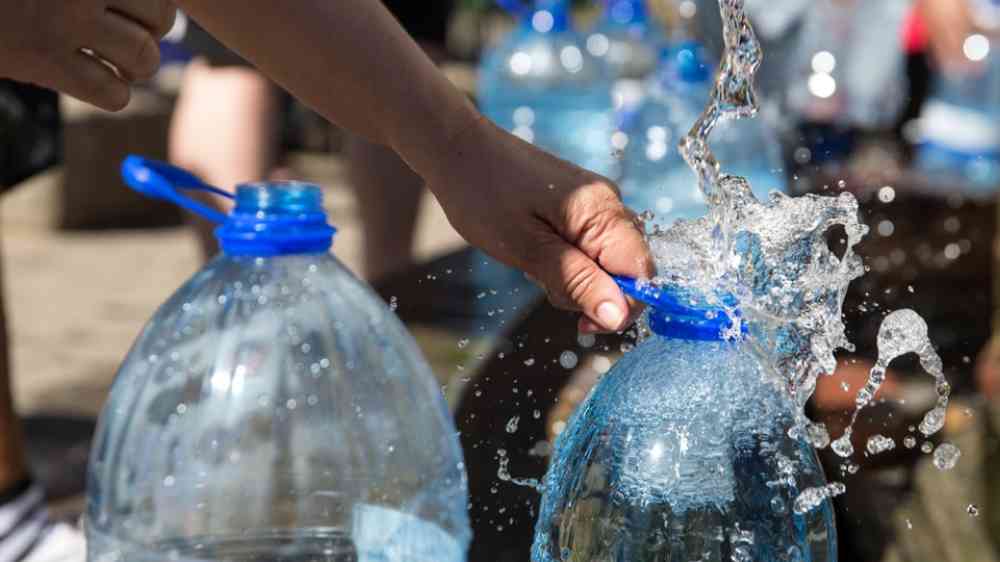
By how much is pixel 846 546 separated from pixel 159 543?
0.95 meters

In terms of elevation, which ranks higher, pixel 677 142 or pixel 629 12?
pixel 629 12

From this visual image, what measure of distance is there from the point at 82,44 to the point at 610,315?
52 cm

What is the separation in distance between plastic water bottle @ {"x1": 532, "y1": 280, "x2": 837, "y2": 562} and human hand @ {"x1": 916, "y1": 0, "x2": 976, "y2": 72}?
474cm

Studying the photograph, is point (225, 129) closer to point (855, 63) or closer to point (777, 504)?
point (777, 504)

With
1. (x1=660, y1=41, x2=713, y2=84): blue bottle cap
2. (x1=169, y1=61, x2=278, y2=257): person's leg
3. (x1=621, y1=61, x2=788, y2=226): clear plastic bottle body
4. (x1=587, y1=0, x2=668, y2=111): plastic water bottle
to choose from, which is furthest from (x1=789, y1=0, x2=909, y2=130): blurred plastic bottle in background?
(x1=169, y1=61, x2=278, y2=257): person's leg

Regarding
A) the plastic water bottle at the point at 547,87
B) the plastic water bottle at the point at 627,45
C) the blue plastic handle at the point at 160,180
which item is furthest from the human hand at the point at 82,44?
the plastic water bottle at the point at 547,87

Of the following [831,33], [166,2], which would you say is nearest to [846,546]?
[166,2]

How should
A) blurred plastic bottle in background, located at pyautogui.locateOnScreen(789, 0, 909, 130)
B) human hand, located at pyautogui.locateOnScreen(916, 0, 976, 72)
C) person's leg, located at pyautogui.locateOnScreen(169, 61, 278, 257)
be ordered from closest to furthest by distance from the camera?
person's leg, located at pyautogui.locateOnScreen(169, 61, 278, 257) < blurred plastic bottle in background, located at pyautogui.locateOnScreen(789, 0, 909, 130) < human hand, located at pyautogui.locateOnScreen(916, 0, 976, 72)

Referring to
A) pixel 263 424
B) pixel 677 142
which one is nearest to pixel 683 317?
pixel 263 424

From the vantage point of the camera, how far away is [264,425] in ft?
5.54

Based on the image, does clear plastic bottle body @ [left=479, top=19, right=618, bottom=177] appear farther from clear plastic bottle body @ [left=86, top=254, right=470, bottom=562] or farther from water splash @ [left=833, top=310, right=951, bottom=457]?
water splash @ [left=833, top=310, right=951, bottom=457]

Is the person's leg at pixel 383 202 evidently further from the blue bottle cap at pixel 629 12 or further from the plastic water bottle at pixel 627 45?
the blue bottle cap at pixel 629 12

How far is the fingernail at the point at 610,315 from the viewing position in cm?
112

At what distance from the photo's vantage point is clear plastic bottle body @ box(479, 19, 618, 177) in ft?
15.2
